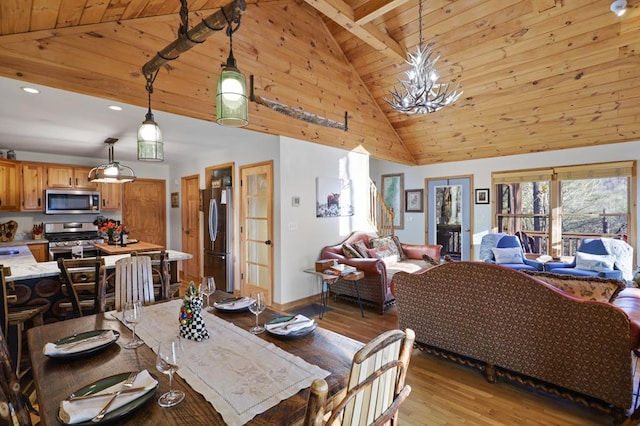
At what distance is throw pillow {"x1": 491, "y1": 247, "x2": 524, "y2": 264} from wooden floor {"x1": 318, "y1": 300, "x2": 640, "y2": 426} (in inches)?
124

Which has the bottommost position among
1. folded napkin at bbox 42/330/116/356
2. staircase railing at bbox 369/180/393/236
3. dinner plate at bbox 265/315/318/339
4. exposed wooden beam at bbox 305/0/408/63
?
dinner plate at bbox 265/315/318/339

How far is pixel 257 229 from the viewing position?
15.9 feet

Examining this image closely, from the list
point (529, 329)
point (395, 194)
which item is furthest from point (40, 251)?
point (395, 194)

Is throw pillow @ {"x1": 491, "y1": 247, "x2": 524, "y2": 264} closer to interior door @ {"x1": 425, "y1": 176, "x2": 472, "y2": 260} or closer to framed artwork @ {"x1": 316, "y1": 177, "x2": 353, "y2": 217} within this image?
interior door @ {"x1": 425, "y1": 176, "x2": 472, "y2": 260}

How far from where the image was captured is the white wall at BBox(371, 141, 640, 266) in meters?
5.08

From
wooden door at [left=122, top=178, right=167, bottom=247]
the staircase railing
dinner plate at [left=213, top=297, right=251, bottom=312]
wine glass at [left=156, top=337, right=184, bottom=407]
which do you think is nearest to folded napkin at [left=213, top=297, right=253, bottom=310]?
dinner plate at [left=213, top=297, right=251, bottom=312]

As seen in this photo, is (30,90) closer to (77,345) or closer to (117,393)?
(77,345)

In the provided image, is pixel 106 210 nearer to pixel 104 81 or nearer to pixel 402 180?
pixel 104 81

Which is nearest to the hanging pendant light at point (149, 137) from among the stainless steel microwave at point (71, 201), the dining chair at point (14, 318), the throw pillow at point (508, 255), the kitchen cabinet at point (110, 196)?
the dining chair at point (14, 318)

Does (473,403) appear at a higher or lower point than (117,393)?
lower

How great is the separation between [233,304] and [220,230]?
3299mm

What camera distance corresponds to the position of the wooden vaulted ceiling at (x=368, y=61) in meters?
2.55

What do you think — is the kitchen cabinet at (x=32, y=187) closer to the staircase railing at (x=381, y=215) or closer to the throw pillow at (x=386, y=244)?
the throw pillow at (x=386, y=244)

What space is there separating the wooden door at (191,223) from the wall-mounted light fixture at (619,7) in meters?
6.42
